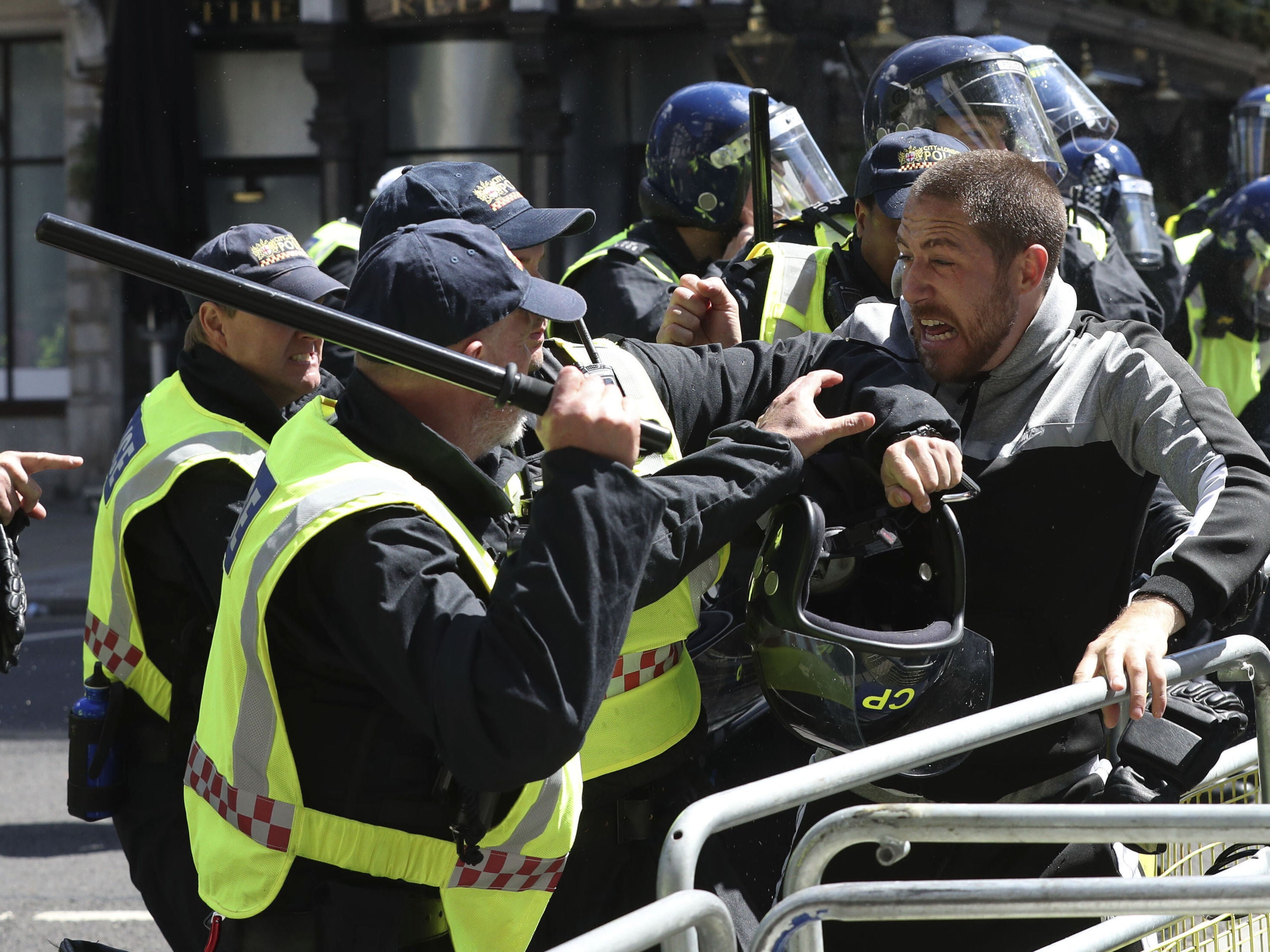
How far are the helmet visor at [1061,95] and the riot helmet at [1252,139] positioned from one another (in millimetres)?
5632

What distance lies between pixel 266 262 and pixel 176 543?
73 centimetres

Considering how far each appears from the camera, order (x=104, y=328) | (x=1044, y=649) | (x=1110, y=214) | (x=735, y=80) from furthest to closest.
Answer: (x=104, y=328)
(x=735, y=80)
(x=1110, y=214)
(x=1044, y=649)

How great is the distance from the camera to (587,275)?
16.2 feet

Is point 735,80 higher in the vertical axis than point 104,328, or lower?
higher

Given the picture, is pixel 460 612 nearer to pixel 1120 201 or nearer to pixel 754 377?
pixel 754 377

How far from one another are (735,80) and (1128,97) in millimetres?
3892

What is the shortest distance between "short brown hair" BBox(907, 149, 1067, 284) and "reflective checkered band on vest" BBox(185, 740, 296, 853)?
163 cm

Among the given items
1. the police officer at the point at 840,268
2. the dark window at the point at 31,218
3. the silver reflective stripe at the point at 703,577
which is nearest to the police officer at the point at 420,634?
the silver reflective stripe at the point at 703,577

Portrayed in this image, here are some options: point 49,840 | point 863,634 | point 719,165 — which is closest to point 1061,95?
point 719,165

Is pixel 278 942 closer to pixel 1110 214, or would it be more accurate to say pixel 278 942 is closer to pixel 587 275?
pixel 587 275

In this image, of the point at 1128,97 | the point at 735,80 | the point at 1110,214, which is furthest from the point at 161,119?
the point at 1110,214

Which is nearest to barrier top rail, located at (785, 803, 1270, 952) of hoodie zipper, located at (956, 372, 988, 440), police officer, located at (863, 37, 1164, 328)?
hoodie zipper, located at (956, 372, 988, 440)

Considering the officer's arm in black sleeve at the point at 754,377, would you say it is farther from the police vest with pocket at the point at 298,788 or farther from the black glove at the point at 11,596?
the black glove at the point at 11,596

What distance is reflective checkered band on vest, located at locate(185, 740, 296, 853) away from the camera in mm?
2123
